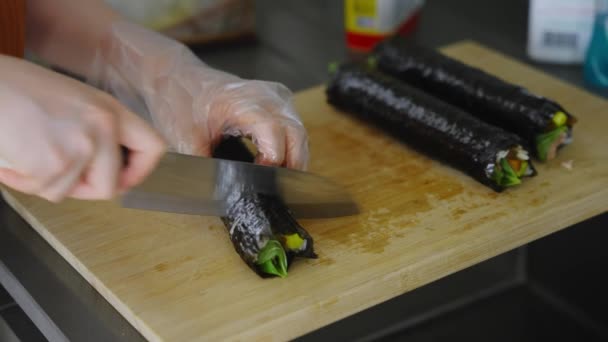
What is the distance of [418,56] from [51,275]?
72 cm

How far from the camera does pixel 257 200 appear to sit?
1.17 metres

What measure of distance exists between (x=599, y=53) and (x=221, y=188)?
0.85 m

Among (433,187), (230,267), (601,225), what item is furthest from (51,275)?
(601,225)

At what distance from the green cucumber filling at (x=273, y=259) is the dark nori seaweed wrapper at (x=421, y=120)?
1.17ft

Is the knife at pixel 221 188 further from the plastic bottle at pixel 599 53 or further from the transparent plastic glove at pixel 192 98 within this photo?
the plastic bottle at pixel 599 53

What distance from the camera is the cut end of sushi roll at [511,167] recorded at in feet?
4.22

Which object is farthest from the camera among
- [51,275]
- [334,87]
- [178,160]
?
[334,87]

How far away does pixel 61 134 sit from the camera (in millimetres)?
870

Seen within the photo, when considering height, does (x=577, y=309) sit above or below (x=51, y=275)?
below

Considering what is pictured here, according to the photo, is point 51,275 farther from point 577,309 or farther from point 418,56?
point 577,309

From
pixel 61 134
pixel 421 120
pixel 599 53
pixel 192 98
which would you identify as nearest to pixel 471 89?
pixel 421 120

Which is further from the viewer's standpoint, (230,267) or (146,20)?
(146,20)

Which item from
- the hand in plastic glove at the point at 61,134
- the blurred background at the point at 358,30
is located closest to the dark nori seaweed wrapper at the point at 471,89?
the blurred background at the point at 358,30

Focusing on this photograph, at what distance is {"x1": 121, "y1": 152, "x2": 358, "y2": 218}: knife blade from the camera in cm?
111
